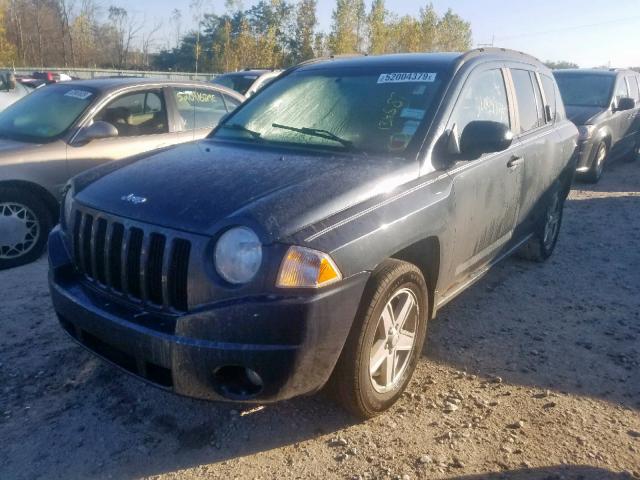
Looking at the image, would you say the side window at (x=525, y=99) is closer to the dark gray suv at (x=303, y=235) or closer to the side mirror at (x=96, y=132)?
the dark gray suv at (x=303, y=235)

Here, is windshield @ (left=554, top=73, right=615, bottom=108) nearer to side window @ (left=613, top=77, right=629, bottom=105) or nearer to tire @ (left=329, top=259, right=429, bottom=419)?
side window @ (left=613, top=77, right=629, bottom=105)

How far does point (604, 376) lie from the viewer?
3447mm

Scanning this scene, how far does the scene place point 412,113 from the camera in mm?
3314

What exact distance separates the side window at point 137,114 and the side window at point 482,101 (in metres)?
3.59

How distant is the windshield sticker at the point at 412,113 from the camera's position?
3271 millimetres

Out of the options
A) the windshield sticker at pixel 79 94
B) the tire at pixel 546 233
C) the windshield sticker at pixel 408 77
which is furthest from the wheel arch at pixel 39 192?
the tire at pixel 546 233

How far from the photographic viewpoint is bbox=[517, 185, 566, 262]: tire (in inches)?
201

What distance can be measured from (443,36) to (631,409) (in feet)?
144

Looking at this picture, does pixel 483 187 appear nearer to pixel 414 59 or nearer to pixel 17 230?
pixel 414 59

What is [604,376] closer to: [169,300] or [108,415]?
[169,300]

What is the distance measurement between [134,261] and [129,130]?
12.1 ft

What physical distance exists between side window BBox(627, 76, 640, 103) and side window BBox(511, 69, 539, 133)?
7232 mm

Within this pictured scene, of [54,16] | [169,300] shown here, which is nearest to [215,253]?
[169,300]

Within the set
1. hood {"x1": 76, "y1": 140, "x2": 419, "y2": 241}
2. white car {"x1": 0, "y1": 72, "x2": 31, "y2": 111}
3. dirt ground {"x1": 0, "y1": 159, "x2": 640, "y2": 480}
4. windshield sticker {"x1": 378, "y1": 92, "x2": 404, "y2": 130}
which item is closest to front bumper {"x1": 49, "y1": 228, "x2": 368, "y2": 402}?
hood {"x1": 76, "y1": 140, "x2": 419, "y2": 241}
